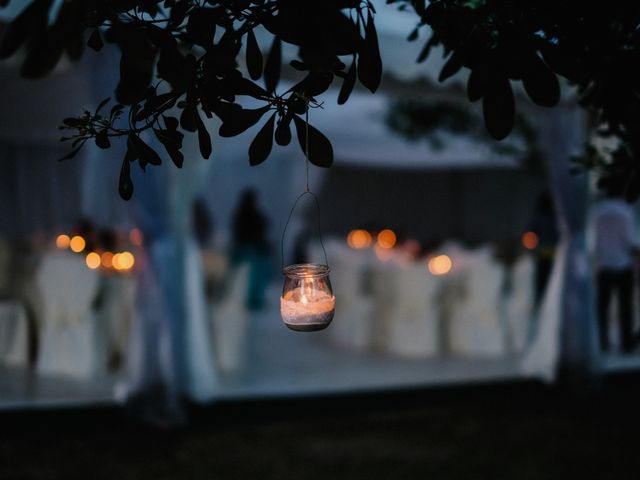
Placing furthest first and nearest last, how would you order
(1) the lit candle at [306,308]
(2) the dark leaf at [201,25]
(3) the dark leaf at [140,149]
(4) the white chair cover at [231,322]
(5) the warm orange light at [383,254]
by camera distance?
(5) the warm orange light at [383,254] < (4) the white chair cover at [231,322] < (1) the lit candle at [306,308] < (3) the dark leaf at [140,149] < (2) the dark leaf at [201,25]

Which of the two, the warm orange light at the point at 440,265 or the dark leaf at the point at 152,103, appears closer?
the dark leaf at the point at 152,103

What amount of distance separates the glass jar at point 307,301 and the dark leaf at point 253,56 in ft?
1.73

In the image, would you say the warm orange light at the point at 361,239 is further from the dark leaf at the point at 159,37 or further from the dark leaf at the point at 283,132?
the dark leaf at the point at 159,37

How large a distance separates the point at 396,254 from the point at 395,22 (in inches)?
107

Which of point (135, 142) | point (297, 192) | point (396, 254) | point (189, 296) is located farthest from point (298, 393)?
point (297, 192)

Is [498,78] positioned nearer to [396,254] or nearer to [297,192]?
[396,254]

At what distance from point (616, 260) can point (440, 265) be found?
4.70 ft

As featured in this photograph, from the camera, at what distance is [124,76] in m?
1.01

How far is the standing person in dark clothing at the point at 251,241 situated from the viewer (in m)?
7.97

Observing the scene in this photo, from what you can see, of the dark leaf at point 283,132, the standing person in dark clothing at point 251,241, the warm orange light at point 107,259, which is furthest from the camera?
the standing person in dark clothing at point 251,241

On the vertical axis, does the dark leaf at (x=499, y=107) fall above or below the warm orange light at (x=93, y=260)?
above

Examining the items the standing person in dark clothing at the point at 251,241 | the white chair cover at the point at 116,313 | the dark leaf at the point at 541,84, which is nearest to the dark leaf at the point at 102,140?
the dark leaf at the point at 541,84

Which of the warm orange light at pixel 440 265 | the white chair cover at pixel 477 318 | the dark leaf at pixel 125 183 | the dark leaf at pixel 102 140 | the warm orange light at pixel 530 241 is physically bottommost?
the white chair cover at pixel 477 318

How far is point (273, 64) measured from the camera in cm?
93
